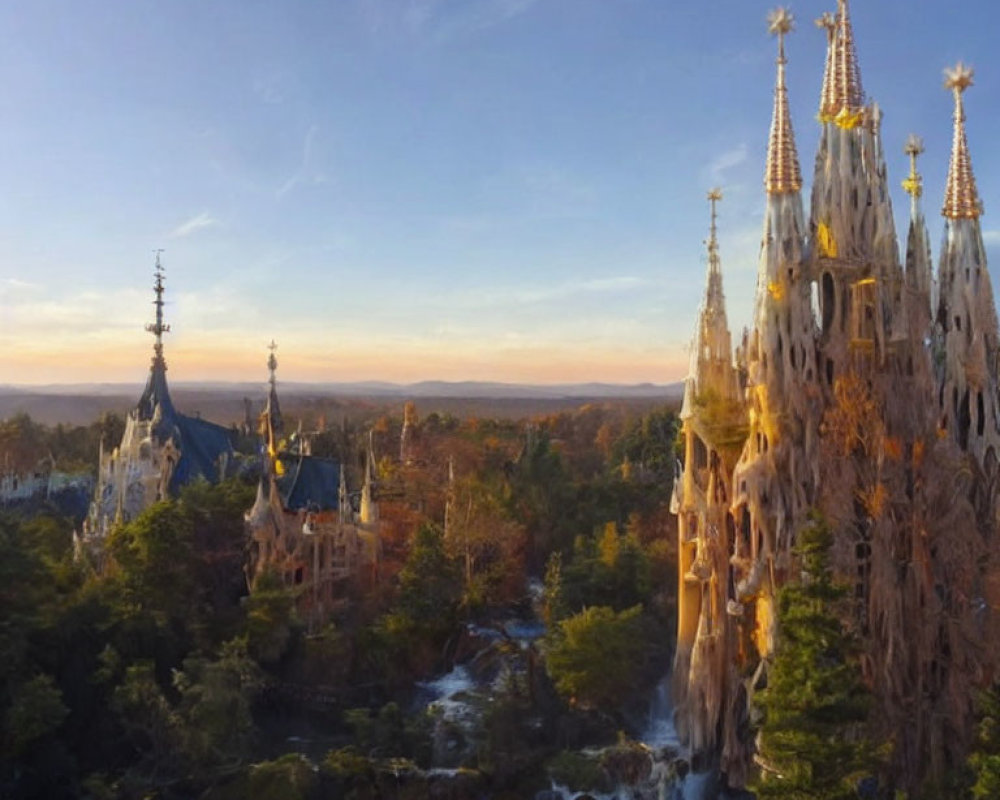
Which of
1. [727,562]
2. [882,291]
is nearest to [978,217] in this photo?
[882,291]

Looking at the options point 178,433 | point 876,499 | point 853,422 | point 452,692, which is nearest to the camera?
point 876,499

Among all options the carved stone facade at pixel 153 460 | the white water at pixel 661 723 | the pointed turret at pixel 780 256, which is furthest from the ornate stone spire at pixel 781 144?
the carved stone facade at pixel 153 460

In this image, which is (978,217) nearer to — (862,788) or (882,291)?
(882,291)

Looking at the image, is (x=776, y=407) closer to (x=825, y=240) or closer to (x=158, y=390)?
(x=825, y=240)

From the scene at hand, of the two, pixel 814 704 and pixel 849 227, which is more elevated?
pixel 849 227

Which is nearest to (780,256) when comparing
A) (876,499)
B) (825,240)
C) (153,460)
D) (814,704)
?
(825,240)

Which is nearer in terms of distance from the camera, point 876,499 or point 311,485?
point 876,499
